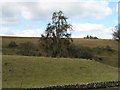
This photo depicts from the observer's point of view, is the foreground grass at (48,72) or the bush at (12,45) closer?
the foreground grass at (48,72)

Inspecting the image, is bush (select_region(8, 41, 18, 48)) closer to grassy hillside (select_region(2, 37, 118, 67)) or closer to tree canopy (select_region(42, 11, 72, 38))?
grassy hillside (select_region(2, 37, 118, 67))

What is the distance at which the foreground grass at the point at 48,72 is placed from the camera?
24.1m

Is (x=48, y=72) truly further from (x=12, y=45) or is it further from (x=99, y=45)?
(x=99, y=45)

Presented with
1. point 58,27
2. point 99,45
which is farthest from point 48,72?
point 99,45

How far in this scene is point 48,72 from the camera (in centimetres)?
2755

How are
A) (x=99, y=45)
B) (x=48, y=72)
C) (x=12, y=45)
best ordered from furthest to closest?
(x=99, y=45) → (x=12, y=45) → (x=48, y=72)

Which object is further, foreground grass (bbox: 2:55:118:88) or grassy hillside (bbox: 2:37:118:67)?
grassy hillside (bbox: 2:37:118:67)

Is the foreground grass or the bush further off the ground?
the bush

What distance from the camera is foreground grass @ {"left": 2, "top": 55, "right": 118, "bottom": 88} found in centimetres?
2408

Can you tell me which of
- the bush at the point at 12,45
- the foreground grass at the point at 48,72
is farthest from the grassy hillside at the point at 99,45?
the foreground grass at the point at 48,72

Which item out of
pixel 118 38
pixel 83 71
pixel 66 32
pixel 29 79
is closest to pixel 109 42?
pixel 118 38

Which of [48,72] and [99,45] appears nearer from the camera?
[48,72]

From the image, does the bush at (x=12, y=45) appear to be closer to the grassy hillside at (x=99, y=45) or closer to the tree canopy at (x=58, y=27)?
the grassy hillside at (x=99, y=45)

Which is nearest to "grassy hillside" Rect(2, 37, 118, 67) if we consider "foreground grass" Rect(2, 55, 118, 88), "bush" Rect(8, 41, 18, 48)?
A: "bush" Rect(8, 41, 18, 48)
